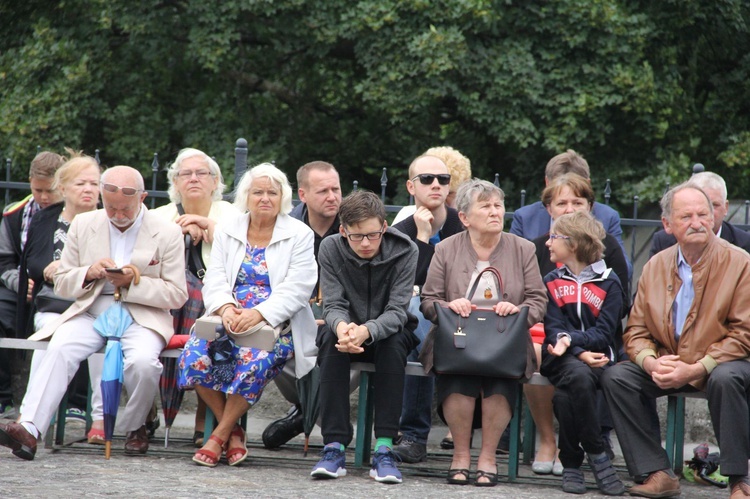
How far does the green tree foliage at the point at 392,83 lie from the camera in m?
12.4

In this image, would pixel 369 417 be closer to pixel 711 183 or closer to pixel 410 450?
pixel 410 450

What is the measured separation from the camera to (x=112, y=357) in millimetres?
5887

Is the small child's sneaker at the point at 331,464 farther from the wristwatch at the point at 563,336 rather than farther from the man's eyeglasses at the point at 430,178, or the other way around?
the man's eyeglasses at the point at 430,178

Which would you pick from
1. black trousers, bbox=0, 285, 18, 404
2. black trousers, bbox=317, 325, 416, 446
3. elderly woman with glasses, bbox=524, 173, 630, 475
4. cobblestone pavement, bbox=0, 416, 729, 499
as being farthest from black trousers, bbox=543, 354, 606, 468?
black trousers, bbox=0, 285, 18, 404

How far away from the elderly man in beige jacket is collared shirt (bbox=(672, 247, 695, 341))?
2.65 metres

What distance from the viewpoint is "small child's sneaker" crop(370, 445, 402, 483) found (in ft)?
17.8

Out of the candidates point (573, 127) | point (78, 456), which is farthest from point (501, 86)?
point (78, 456)

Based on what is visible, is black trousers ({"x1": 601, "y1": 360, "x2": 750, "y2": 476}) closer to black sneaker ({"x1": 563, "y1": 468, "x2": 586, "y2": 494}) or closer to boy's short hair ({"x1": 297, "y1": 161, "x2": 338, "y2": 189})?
black sneaker ({"x1": 563, "y1": 468, "x2": 586, "y2": 494})

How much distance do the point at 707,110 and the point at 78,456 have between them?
10131 mm

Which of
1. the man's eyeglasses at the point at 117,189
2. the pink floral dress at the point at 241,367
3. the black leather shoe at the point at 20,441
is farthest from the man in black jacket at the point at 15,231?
the pink floral dress at the point at 241,367

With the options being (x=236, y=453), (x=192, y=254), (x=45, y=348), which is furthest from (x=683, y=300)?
(x=45, y=348)

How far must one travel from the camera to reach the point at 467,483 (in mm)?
5488

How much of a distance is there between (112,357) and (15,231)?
1619mm

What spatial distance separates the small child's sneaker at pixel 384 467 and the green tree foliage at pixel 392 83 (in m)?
7.33
